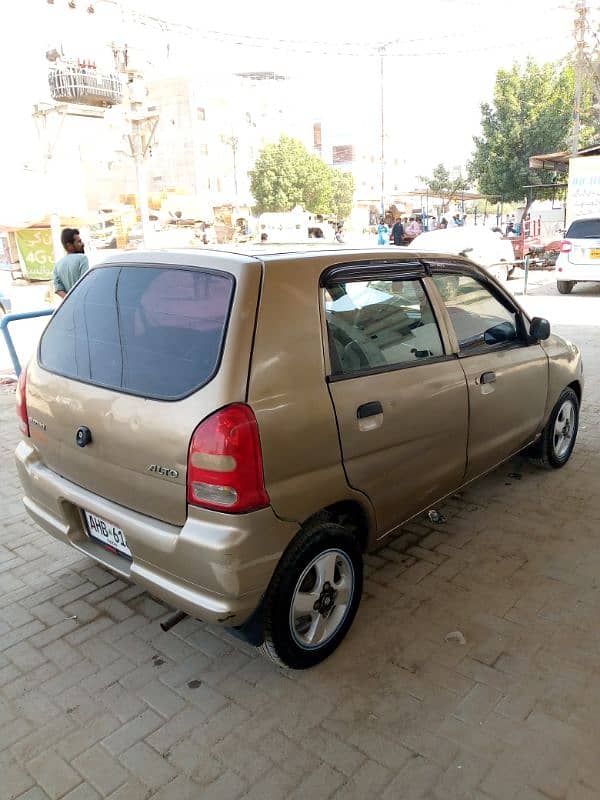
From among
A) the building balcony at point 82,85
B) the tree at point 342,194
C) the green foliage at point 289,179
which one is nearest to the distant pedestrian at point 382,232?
the building balcony at point 82,85

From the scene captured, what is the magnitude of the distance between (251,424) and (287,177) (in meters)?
56.6

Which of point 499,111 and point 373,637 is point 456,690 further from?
point 499,111

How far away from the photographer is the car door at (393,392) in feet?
8.52

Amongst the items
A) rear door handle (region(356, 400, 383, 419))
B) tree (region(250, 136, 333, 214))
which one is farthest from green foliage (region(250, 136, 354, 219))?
rear door handle (region(356, 400, 383, 419))

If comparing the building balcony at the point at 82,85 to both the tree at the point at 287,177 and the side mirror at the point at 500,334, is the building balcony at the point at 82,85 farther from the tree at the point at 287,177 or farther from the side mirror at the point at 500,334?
the tree at the point at 287,177

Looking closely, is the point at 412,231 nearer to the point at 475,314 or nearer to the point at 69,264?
the point at 69,264

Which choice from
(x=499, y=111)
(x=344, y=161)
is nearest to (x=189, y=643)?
(x=499, y=111)

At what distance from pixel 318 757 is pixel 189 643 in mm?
873

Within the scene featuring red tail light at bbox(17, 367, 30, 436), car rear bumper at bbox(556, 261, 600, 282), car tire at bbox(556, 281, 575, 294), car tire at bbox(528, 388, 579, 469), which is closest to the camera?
red tail light at bbox(17, 367, 30, 436)

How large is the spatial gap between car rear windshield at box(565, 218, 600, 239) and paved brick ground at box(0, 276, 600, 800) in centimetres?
1118

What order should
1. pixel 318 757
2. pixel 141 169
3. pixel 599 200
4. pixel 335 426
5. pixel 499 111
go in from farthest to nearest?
pixel 499 111 → pixel 141 169 → pixel 599 200 → pixel 335 426 → pixel 318 757

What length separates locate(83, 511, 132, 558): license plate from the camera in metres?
2.53

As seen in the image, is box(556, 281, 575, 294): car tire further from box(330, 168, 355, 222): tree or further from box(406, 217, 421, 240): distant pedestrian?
box(330, 168, 355, 222): tree

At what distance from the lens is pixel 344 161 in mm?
97875
